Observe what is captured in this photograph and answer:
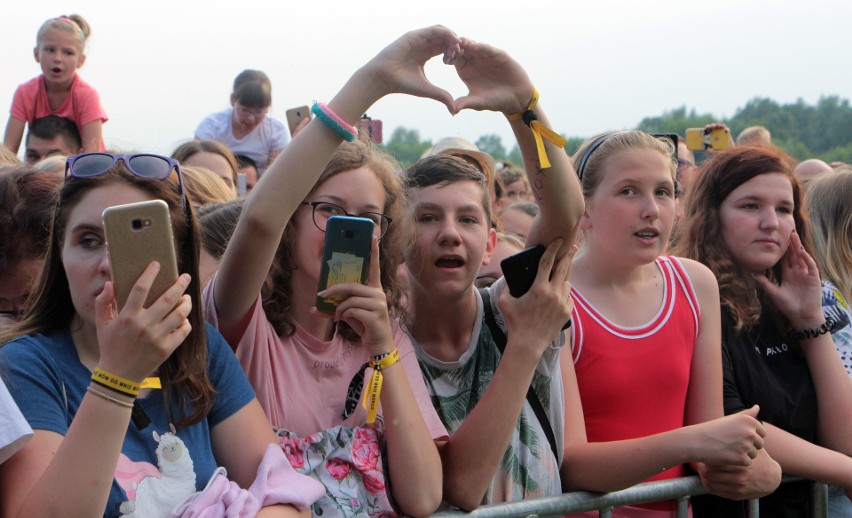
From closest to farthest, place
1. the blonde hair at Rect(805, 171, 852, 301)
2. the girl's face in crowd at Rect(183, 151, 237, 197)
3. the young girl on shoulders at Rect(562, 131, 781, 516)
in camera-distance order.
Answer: the young girl on shoulders at Rect(562, 131, 781, 516)
the blonde hair at Rect(805, 171, 852, 301)
the girl's face in crowd at Rect(183, 151, 237, 197)

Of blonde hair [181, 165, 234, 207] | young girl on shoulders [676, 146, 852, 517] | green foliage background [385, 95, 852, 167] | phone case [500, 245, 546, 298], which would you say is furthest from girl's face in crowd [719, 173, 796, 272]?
green foliage background [385, 95, 852, 167]

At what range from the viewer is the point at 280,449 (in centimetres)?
235

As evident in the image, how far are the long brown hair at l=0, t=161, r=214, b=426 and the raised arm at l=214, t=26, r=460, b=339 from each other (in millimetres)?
158

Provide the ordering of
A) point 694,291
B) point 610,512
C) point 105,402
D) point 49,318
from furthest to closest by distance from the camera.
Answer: point 694,291 < point 610,512 < point 49,318 < point 105,402

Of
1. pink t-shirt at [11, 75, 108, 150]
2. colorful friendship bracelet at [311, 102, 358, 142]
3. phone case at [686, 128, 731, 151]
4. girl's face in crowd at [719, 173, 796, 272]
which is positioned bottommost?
girl's face in crowd at [719, 173, 796, 272]

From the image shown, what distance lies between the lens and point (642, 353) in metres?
3.17

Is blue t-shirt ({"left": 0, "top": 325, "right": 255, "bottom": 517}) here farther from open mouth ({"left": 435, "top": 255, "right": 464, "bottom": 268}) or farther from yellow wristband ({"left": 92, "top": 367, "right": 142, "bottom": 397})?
open mouth ({"left": 435, "top": 255, "right": 464, "bottom": 268})

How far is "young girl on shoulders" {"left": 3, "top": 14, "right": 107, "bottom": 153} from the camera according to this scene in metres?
7.26

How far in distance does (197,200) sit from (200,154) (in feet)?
4.27

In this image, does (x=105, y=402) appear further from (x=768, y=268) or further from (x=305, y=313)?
(x=768, y=268)

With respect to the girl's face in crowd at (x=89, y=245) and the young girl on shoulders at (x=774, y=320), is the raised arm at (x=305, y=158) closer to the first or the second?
the girl's face in crowd at (x=89, y=245)

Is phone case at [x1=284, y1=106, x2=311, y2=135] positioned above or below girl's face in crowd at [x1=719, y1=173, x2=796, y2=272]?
above

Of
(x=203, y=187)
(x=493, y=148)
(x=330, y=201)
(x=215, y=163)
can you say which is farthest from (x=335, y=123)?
(x=493, y=148)

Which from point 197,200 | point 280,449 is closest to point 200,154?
point 197,200
